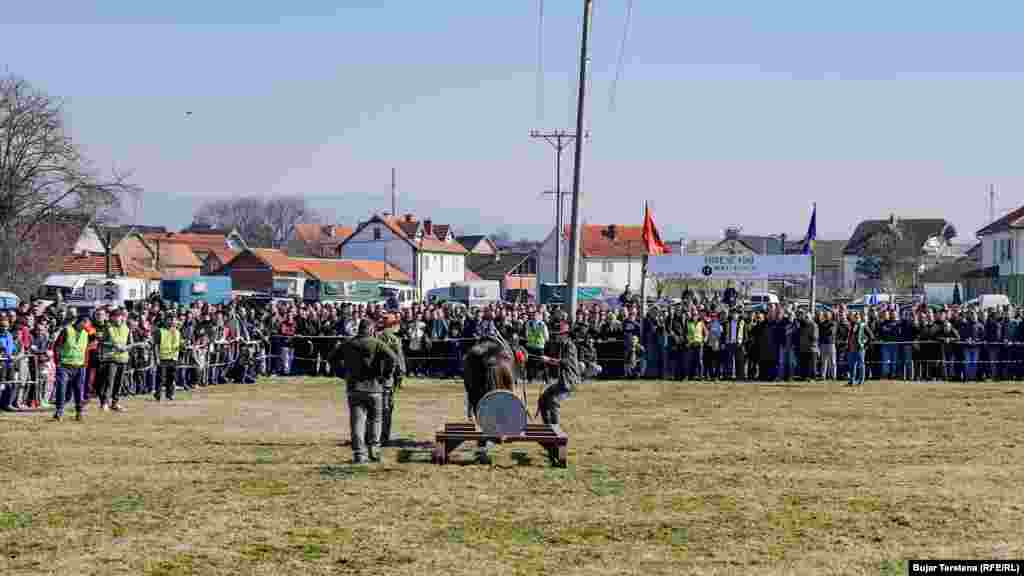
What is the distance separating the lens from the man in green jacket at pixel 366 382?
1648 centimetres

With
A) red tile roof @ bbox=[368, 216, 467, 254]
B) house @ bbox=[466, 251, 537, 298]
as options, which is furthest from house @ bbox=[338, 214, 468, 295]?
house @ bbox=[466, 251, 537, 298]

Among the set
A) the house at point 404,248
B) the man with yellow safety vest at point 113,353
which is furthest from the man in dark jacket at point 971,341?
the house at point 404,248

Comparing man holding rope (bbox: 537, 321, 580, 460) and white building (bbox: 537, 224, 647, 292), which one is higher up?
white building (bbox: 537, 224, 647, 292)

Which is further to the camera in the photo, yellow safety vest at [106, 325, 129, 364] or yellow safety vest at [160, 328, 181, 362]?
yellow safety vest at [160, 328, 181, 362]

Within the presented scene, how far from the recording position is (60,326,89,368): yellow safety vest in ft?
72.1

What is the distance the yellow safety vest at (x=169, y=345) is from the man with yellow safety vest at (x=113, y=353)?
2.07 m

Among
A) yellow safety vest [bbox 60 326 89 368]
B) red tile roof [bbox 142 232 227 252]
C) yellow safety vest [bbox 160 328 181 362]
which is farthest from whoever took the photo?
red tile roof [bbox 142 232 227 252]

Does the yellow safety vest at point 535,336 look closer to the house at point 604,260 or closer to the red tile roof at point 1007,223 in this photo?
the red tile roof at point 1007,223

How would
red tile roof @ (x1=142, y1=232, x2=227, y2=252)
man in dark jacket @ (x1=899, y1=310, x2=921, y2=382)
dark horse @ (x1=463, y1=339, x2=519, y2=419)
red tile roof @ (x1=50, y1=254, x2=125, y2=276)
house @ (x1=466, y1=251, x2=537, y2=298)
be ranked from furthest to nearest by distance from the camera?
red tile roof @ (x1=142, y1=232, x2=227, y2=252)
house @ (x1=466, y1=251, x2=537, y2=298)
red tile roof @ (x1=50, y1=254, x2=125, y2=276)
man in dark jacket @ (x1=899, y1=310, x2=921, y2=382)
dark horse @ (x1=463, y1=339, x2=519, y2=419)

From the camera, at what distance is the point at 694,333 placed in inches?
1344

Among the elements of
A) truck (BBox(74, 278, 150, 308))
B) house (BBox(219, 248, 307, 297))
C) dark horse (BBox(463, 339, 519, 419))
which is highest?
house (BBox(219, 248, 307, 297))

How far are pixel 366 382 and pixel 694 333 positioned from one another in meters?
18.7

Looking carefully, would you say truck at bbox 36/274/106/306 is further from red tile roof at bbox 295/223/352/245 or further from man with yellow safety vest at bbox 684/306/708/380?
red tile roof at bbox 295/223/352/245

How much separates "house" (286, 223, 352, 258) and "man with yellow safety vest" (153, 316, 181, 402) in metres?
95.0
